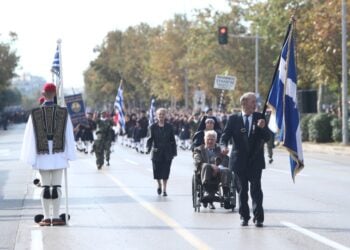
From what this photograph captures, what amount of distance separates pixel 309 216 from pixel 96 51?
110m

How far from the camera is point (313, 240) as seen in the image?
11.6 m

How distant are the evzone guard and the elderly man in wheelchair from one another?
269cm

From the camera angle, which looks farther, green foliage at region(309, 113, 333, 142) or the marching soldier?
green foliage at region(309, 113, 333, 142)

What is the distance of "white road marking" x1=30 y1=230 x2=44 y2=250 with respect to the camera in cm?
1155

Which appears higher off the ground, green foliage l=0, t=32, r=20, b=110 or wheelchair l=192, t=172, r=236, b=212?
green foliage l=0, t=32, r=20, b=110

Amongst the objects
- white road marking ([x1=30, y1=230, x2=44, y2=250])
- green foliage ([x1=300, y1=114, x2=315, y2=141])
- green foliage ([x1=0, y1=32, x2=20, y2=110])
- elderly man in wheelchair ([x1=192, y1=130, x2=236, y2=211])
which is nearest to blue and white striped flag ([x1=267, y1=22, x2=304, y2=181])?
elderly man in wheelchair ([x1=192, y1=130, x2=236, y2=211])

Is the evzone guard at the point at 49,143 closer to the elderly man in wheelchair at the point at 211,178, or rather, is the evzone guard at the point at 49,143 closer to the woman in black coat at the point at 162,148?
the elderly man in wheelchair at the point at 211,178

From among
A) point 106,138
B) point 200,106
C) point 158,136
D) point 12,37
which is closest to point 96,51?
point 12,37

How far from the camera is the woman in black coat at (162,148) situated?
717 inches

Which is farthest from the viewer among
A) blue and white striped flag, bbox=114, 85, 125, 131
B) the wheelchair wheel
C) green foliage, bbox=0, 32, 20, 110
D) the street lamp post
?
green foliage, bbox=0, 32, 20, 110

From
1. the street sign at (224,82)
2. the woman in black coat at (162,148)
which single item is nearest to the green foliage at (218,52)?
the street sign at (224,82)

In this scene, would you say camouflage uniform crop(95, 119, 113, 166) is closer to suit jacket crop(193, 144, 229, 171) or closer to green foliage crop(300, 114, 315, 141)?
suit jacket crop(193, 144, 229, 171)

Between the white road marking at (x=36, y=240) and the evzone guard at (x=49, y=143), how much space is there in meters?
0.67

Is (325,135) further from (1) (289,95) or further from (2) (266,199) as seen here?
(1) (289,95)
